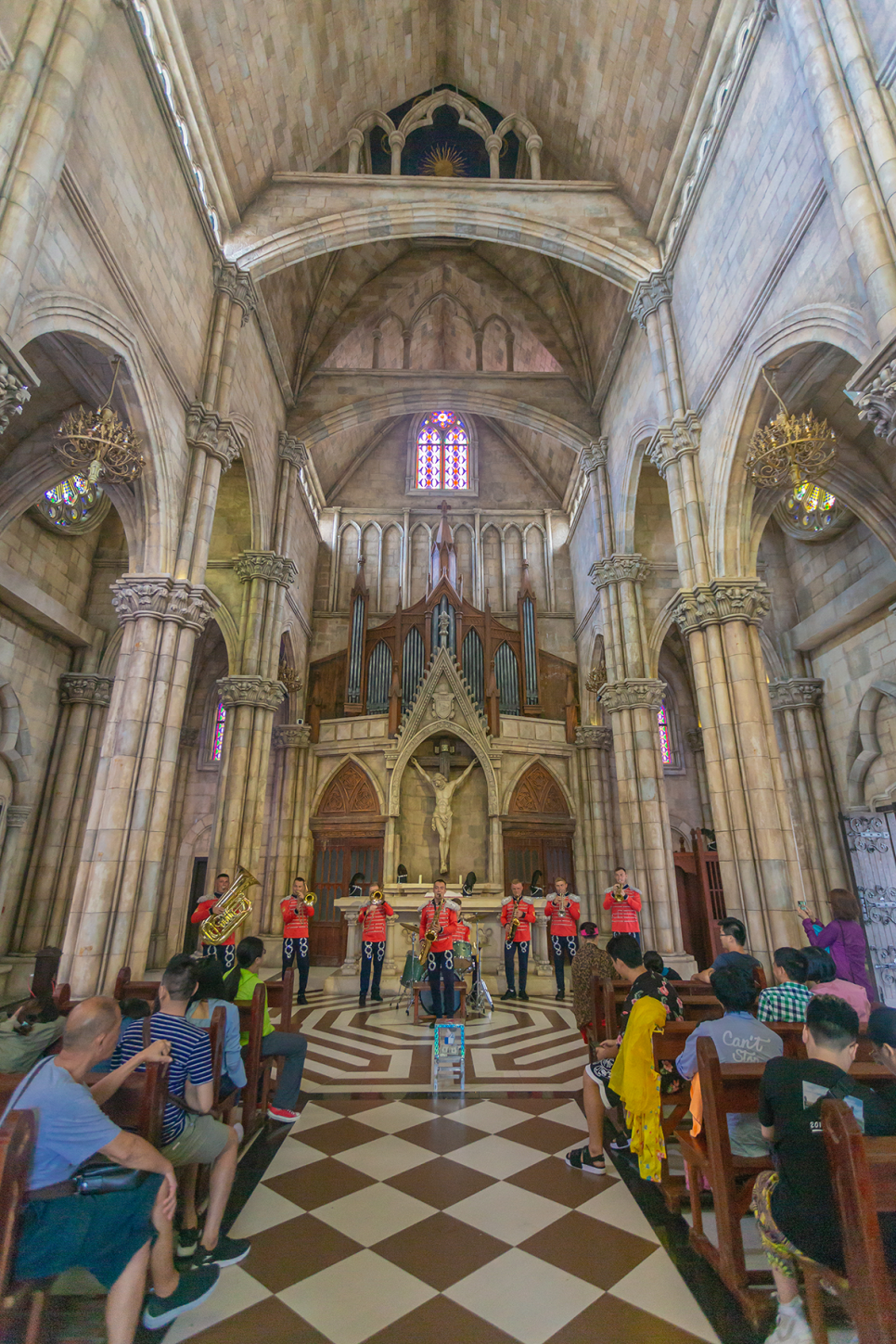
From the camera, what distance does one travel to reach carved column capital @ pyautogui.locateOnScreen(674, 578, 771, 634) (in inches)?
339

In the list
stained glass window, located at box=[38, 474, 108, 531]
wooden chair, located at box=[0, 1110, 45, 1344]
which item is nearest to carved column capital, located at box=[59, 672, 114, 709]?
stained glass window, located at box=[38, 474, 108, 531]

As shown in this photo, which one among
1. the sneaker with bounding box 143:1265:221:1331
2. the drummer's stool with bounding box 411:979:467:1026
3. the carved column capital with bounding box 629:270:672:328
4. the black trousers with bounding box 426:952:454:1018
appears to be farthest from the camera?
the carved column capital with bounding box 629:270:672:328

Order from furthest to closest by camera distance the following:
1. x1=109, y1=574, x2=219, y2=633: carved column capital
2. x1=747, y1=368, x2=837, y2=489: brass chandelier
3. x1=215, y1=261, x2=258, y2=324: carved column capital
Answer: x1=215, y1=261, x2=258, y2=324: carved column capital → x1=109, y1=574, x2=219, y2=633: carved column capital → x1=747, y1=368, x2=837, y2=489: brass chandelier

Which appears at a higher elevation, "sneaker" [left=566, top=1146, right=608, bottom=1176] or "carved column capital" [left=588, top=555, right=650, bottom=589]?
"carved column capital" [left=588, top=555, right=650, bottom=589]

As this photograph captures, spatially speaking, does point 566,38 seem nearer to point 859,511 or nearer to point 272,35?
point 272,35

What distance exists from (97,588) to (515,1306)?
13512 mm

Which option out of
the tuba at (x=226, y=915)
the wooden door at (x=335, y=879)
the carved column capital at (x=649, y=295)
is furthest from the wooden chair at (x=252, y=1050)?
the carved column capital at (x=649, y=295)

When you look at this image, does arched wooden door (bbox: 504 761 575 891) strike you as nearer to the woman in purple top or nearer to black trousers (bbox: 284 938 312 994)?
black trousers (bbox: 284 938 312 994)

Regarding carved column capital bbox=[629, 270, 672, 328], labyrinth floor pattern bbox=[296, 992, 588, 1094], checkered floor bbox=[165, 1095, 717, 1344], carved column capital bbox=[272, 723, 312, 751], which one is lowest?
checkered floor bbox=[165, 1095, 717, 1344]

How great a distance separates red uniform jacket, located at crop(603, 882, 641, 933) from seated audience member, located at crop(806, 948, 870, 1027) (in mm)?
4455

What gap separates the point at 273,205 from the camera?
38.2ft

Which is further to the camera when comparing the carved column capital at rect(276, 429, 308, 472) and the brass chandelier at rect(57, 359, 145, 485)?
the carved column capital at rect(276, 429, 308, 472)

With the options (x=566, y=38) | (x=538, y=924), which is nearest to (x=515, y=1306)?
(x=538, y=924)

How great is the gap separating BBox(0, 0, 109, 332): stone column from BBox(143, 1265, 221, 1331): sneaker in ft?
19.9
